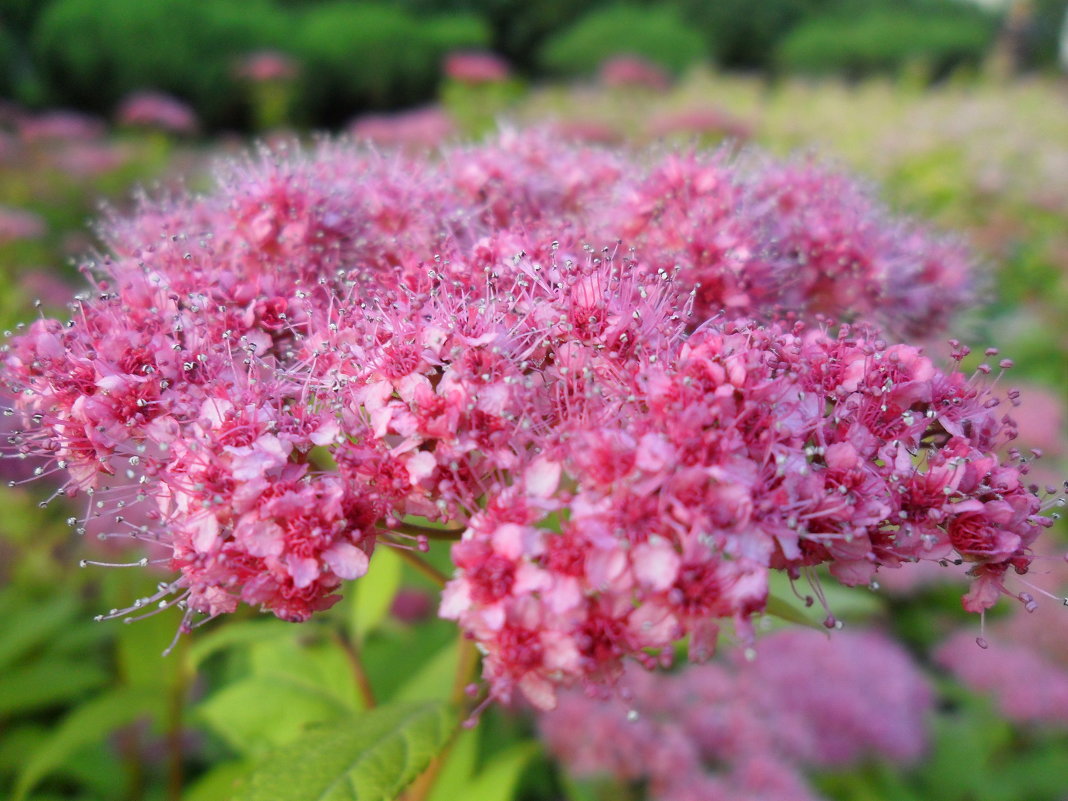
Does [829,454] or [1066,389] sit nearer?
[829,454]

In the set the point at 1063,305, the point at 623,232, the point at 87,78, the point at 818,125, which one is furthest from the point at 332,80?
the point at 623,232

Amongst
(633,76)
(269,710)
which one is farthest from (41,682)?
(633,76)

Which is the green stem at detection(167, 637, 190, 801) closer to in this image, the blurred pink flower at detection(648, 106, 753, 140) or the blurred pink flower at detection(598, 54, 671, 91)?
the blurred pink flower at detection(648, 106, 753, 140)

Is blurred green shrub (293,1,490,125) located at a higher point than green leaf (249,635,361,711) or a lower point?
lower

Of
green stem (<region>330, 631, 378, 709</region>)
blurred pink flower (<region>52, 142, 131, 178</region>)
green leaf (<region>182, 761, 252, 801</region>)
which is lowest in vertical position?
blurred pink flower (<region>52, 142, 131, 178</region>)

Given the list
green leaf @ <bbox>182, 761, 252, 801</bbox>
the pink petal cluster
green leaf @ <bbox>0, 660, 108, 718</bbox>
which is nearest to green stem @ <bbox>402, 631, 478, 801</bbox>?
green leaf @ <bbox>182, 761, 252, 801</bbox>

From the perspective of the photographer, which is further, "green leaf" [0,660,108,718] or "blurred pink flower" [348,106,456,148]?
"blurred pink flower" [348,106,456,148]

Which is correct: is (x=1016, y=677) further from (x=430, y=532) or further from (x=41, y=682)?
(x=41, y=682)

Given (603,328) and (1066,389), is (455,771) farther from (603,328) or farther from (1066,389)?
(1066,389)
